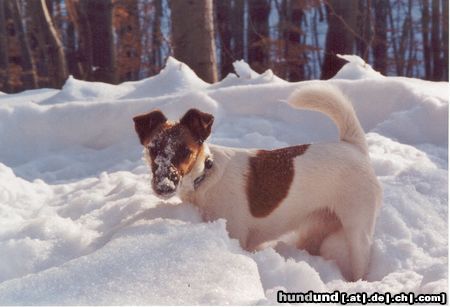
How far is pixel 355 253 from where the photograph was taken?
3475mm

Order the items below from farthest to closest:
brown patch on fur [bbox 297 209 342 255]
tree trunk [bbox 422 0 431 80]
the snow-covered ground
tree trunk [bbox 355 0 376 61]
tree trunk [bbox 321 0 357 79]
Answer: tree trunk [bbox 422 0 431 80] → tree trunk [bbox 321 0 357 79] → tree trunk [bbox 355 0 376 61] → brown patch on fur [bbox 297 209 342 255] → the snow-covered ground

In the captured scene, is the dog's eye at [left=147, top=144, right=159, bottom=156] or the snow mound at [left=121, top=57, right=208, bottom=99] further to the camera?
the snow mound at [left=121, top=57, right=208, bottom=99]

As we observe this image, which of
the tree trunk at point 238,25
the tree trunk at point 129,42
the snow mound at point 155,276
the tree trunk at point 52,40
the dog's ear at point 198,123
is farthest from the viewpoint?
the tree trunk at point 238,25

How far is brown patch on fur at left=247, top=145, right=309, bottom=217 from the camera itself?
3.45 m

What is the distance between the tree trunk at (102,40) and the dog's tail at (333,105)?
658cm

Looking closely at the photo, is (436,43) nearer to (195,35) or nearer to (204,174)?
(195,35)

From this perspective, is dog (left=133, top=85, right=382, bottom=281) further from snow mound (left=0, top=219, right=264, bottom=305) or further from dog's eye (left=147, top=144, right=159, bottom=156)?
snow mound (left=0, top=219, right=264, bottom=305)

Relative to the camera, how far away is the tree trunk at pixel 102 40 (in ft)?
31.5

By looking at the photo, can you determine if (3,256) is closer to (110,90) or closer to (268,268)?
(268,268)

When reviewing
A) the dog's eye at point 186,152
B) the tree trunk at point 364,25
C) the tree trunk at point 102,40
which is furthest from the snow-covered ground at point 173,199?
the tree trunk at point 102,40

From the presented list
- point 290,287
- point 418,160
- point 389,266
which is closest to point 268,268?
point 290,287

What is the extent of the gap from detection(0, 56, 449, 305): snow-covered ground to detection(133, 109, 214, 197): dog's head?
0.87ft

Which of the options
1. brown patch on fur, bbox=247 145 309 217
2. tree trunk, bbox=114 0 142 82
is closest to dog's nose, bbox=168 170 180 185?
brown patch on fur, bbox=247 145 309 217

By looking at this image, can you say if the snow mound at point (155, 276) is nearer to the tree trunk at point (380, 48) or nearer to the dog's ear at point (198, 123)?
the dog's ear at point (198, 123)
